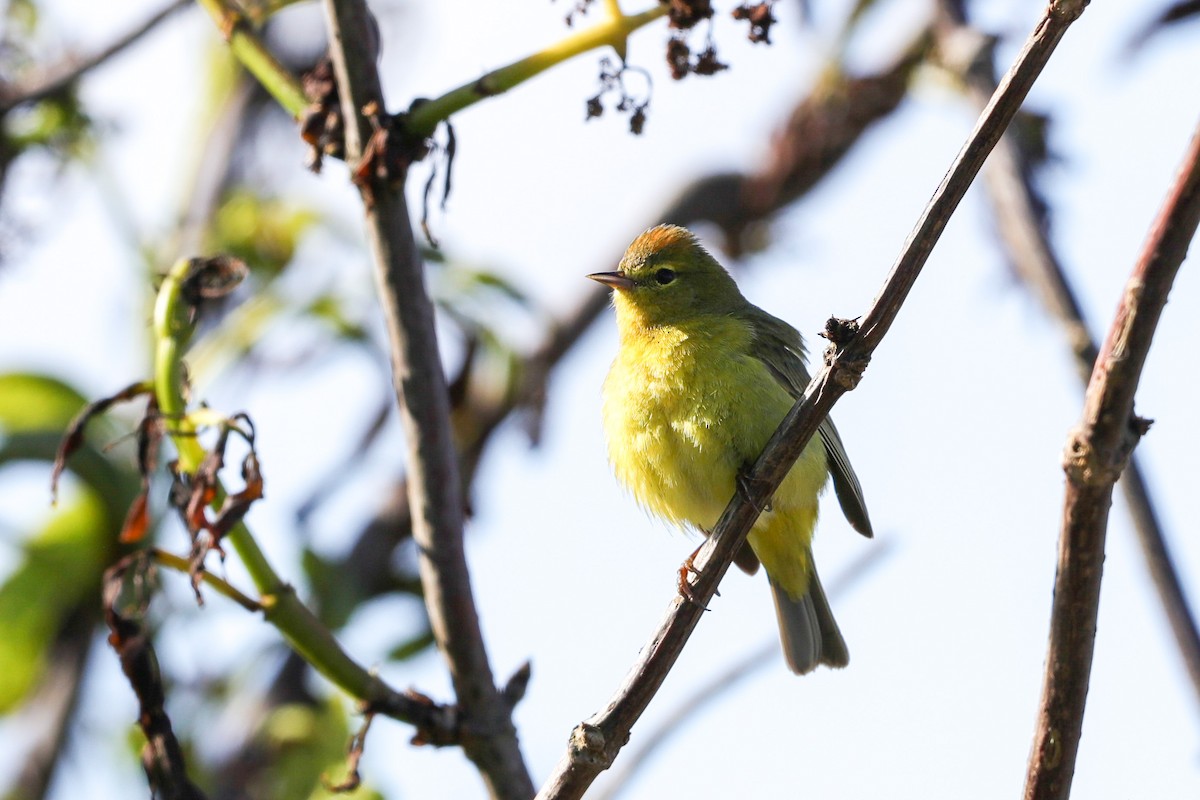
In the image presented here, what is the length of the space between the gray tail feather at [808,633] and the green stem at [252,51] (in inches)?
105

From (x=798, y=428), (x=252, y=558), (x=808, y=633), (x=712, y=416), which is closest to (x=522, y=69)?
(x=798, y=428)

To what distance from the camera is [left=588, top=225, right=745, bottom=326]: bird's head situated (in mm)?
4734

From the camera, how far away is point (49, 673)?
427 cm

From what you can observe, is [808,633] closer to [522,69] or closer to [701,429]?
[701,429]

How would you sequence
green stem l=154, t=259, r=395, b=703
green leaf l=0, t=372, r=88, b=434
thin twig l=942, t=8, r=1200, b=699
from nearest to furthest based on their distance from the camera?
thin twig l=942, t=8, r=1200, b=699
green stem l=154, t=259, r=395, b=703
green leaf l=0, t=372, r=88, b=434

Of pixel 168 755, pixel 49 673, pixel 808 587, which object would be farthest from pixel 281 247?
pixel 168 755

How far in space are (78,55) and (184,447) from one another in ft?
9.38

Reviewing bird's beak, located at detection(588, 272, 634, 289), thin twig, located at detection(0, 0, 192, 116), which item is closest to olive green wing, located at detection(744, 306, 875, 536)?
bird's beak, located at detection(588, 272, 634, 289)

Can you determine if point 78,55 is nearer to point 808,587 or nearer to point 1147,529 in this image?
point 808,587

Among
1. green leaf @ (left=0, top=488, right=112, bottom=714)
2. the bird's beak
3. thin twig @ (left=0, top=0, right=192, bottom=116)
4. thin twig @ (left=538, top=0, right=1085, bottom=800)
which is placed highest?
thin twig @ (left=0, top=0, right=192, bottom=116)

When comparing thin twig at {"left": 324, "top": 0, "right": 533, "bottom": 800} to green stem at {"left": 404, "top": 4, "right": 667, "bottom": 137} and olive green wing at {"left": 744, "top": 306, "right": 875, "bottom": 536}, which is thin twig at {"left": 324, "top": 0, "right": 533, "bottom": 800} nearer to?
green stem at {"left": 404, "top": 4, "right": 667, "bottom": 137}

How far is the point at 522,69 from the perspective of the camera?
8.22 feet

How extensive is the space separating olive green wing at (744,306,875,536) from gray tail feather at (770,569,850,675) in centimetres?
55

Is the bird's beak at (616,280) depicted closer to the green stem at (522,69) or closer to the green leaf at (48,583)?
the green leaf at (48,583)
